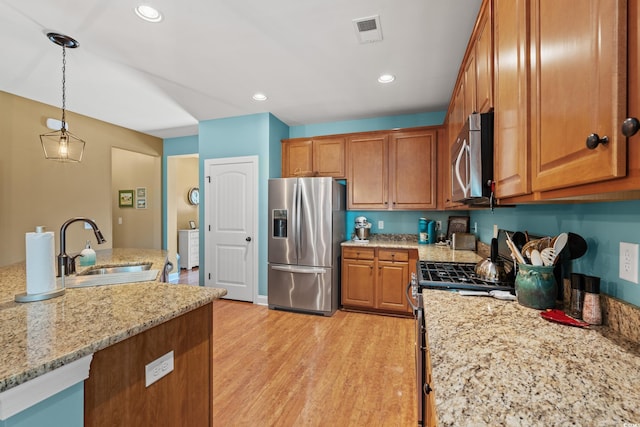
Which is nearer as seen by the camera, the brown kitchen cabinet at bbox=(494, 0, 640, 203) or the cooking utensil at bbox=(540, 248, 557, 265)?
the brown kitchen cabinet at bbox=(494, 0, 640, 203)

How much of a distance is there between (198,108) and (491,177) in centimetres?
358

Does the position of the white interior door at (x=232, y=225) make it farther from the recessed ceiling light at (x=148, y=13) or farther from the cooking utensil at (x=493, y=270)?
the cooking utensil at (x=493, y=270)

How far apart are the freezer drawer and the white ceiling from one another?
2.08 metres

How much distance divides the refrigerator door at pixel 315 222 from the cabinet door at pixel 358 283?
0.31 meters

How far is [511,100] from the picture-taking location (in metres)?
1.09

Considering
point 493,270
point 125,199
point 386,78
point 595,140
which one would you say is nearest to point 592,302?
point 493,270

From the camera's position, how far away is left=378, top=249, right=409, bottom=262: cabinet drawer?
3.36 metres

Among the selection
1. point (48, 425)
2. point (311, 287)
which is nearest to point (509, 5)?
point (48, 425)

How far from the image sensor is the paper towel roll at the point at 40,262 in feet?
3.51

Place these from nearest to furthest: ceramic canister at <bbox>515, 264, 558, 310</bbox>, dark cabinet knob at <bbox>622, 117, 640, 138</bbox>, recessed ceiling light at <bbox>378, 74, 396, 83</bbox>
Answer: dark cabinet knob at <bbox>622, 117, 640, 138</bbox> → ceramic canister at <bbox>515, 264, 558, 310</bbox> → recessed ceiling light at <bbox>378, 74, 396, 83</bbox>

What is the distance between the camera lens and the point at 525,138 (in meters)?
0.96

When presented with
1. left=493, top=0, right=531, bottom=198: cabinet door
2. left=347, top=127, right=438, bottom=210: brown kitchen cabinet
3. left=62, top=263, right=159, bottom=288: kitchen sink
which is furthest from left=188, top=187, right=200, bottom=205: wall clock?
left=493, top=0, right=531, bottom=198: cabinet door

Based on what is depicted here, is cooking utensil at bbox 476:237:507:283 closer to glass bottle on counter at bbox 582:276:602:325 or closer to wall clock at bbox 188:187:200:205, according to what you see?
glass bottle on counter at bbox 582:276:602:325

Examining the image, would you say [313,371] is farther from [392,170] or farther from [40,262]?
[392,170]
